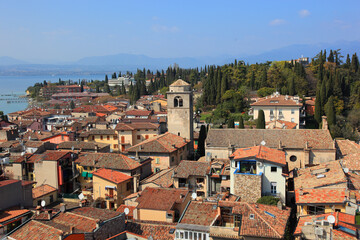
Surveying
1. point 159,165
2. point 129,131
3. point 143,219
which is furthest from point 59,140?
point 143,219

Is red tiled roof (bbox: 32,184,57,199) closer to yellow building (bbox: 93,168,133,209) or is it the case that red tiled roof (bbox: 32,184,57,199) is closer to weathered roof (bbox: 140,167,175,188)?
yellow building (bbox: 93,168,133,209)

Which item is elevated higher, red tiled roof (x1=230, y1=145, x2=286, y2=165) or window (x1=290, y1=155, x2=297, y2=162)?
Answer: red tiled roof (x1=230, y1=145, x2=286, y2=165)

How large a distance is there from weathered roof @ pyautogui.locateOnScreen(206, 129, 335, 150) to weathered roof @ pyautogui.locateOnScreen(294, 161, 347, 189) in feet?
17.5

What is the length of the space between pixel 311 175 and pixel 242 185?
502 centimetres

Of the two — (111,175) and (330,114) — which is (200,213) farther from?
(330,114)

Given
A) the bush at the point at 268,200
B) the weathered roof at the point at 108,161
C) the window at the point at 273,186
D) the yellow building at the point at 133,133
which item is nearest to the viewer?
the bush at the point at 268,200

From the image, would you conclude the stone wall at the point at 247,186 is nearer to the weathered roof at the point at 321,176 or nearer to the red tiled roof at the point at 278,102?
the weathered roof at the point at 321,176

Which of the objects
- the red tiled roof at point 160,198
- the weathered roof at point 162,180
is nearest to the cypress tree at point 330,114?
the weathered roof at point 162,180

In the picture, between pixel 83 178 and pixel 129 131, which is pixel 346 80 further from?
pixel 83 178

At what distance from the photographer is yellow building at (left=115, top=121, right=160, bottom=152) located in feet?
132

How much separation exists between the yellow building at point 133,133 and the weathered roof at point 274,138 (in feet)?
36.0

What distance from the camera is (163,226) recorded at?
659 inches

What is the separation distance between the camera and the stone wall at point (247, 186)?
66.5 feet

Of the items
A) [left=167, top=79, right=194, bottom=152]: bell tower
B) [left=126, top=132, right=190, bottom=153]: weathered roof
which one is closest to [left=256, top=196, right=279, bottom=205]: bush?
[left=126, top=132, right=190, bottom=153]: weathered roof
